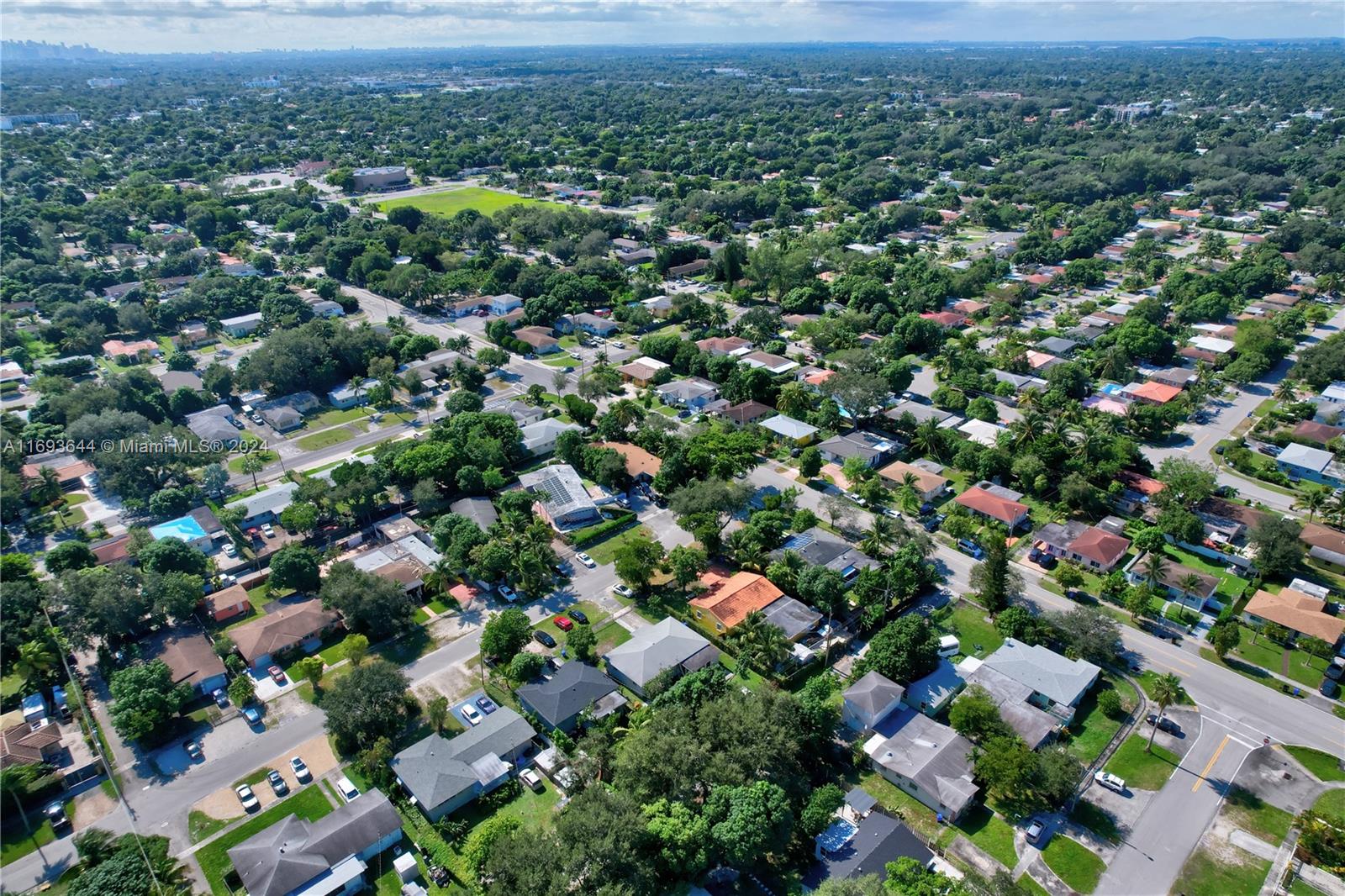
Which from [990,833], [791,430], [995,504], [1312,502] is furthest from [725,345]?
[990,833]

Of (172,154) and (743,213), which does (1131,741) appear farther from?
(172,154)

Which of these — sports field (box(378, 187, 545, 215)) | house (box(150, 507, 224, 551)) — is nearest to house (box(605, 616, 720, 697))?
house (box(150, 507, 224, 551))

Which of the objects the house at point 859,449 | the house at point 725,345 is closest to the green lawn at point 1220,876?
the house at point 859,449

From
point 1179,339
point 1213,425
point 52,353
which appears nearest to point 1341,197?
point 1179,339

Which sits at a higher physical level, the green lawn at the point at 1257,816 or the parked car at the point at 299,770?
the green lawn at the point at 1257,816

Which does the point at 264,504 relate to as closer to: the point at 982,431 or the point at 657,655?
the point at 657,655

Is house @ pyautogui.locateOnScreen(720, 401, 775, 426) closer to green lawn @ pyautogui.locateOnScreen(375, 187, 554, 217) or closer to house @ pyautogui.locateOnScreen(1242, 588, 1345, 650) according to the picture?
house @ pyautogui.locateOnScreen(1242, 588, 1345, 650)

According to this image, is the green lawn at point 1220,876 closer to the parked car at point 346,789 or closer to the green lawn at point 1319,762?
the green lawn at point 1319,762
